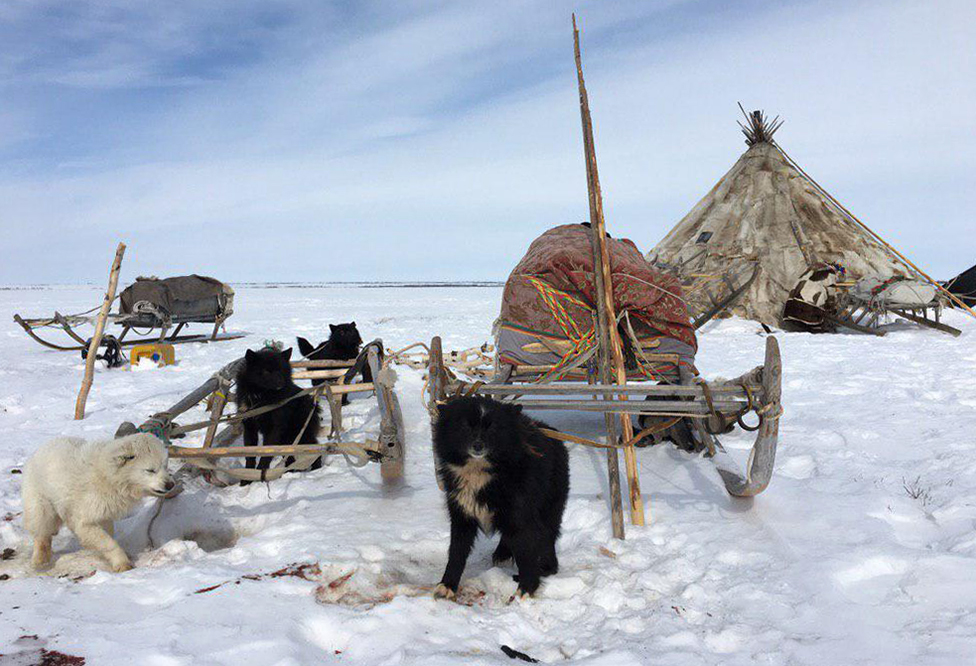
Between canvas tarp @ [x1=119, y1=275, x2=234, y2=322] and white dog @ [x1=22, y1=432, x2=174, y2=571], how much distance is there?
1071 cm

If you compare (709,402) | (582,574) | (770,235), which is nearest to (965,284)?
(770,235)

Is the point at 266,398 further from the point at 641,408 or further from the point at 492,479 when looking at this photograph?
the point at 641,408

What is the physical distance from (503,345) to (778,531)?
9.02 feet

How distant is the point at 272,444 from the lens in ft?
17.0

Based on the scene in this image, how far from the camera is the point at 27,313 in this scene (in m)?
23.9

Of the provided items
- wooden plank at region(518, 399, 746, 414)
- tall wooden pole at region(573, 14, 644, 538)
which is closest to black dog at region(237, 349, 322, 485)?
wooden plank at region(518, 399, 746, 414)

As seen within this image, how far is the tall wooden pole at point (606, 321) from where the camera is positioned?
398 cm

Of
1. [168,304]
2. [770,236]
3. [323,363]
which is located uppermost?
[770,236]

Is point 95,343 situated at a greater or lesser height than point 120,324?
lesser

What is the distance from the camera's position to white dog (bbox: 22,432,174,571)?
3193 millimetres

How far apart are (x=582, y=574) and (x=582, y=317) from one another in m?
2.60

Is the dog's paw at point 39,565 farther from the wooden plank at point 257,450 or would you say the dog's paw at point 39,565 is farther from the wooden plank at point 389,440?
the wooden plank at point 389,440

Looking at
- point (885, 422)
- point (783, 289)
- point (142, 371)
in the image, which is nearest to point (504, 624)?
point (885, 422)

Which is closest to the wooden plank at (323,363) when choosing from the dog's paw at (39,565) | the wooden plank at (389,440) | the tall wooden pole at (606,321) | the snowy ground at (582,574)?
the snowy ground at (582,574)
